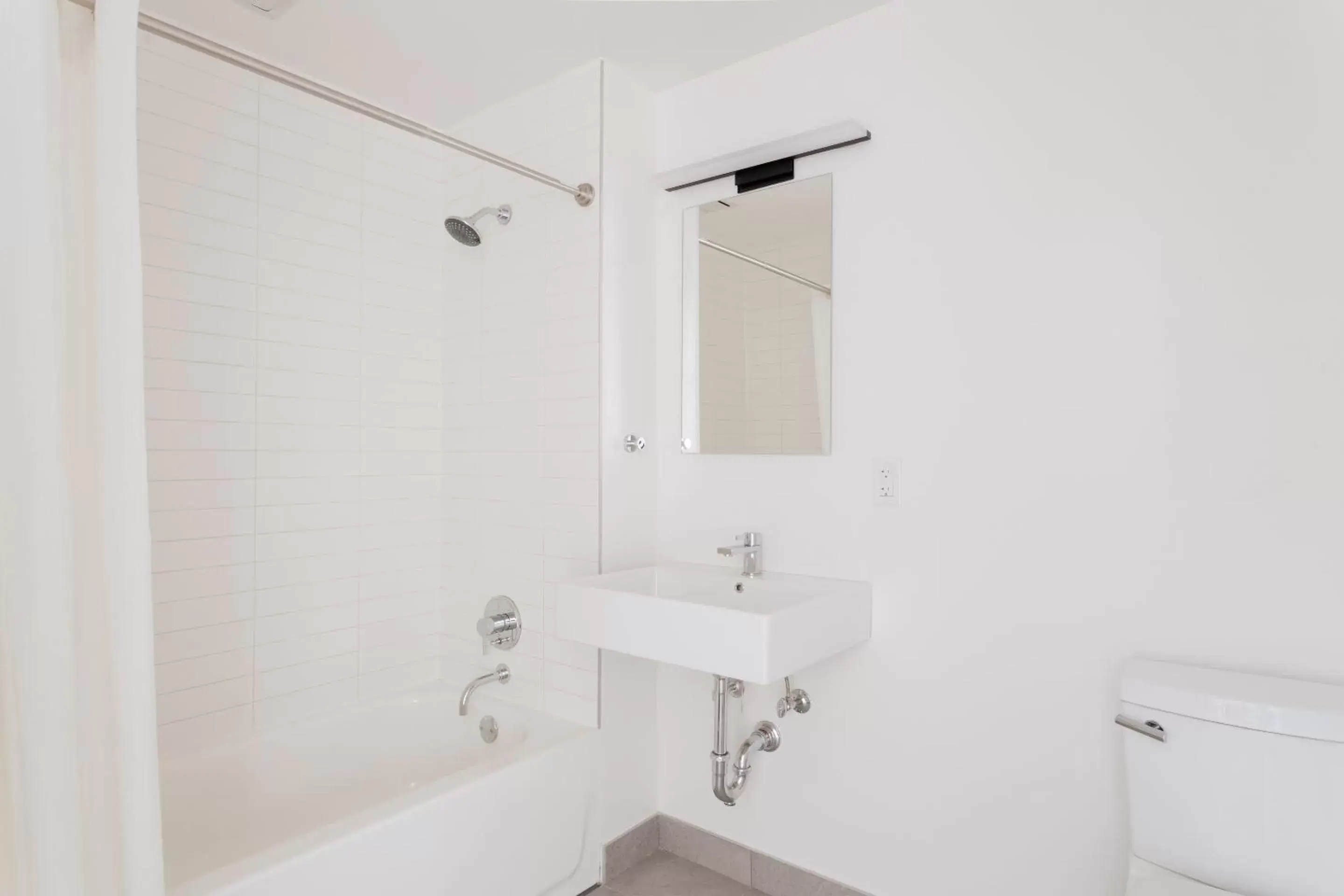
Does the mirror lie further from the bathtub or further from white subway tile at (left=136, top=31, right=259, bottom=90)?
white subway tile at (left=136, top=31, right=259, bottom=90)

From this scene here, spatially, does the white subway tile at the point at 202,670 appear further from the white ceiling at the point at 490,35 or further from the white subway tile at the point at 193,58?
the white ceiling at the point at 490,35

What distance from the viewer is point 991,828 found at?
70.6 inches

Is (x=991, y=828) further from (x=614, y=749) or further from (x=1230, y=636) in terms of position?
(x=614, y=749)

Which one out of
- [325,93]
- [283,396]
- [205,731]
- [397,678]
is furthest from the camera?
[397,678]

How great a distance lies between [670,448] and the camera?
8.01 ft

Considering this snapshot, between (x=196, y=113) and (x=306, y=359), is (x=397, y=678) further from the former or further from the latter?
(x=196, y=113)

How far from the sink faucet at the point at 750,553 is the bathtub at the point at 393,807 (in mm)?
661

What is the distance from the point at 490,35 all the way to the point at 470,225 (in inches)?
23.3

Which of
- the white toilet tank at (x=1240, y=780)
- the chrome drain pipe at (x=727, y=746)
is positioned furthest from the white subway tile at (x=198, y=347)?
the white toilet tank at (x=1240, y=780)

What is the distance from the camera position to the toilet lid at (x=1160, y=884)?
4.41 feet

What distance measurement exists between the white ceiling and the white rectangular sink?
1.52 metres

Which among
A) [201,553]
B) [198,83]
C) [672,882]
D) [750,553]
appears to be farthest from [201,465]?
[672,882]

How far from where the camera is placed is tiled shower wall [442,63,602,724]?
232 cm

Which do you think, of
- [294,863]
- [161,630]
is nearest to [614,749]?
[294,863]
